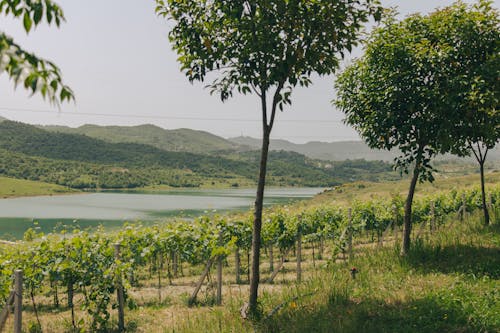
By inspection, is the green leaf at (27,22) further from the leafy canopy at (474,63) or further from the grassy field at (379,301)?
the leafy canopy at (474,63)

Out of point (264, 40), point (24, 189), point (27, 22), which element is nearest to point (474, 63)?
point (264, 40)

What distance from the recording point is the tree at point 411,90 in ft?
30.7

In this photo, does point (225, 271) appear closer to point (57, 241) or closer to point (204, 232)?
point (204, 232)

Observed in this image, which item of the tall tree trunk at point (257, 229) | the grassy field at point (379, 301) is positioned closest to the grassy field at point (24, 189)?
the grassy field at point (379, 301)

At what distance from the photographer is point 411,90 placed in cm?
980

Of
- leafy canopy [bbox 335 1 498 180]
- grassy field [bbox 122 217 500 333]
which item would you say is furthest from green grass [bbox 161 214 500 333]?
leafy canopy [bbox 335 1 498 180]

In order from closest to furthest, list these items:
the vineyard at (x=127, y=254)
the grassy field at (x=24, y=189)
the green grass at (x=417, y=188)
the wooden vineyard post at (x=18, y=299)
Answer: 1. the wooden vineyard post at (x=18, y=299)
2. the vineyard at (x=127, y=254)
3. the green grass at (x=417, y=188)
4. the grassy field at (x=24, y=189)

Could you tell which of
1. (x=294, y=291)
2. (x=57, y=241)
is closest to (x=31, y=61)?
(x=294, y=291)

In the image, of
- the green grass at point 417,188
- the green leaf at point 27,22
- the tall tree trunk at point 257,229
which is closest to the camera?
the green leaf at point 27,22

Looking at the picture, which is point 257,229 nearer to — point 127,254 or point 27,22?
point 127,254

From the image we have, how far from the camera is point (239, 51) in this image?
6.61m

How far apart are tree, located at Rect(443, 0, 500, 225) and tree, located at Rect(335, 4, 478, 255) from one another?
14 cm

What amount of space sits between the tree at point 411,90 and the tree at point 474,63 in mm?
144

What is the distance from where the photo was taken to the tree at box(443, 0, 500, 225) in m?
9.04
